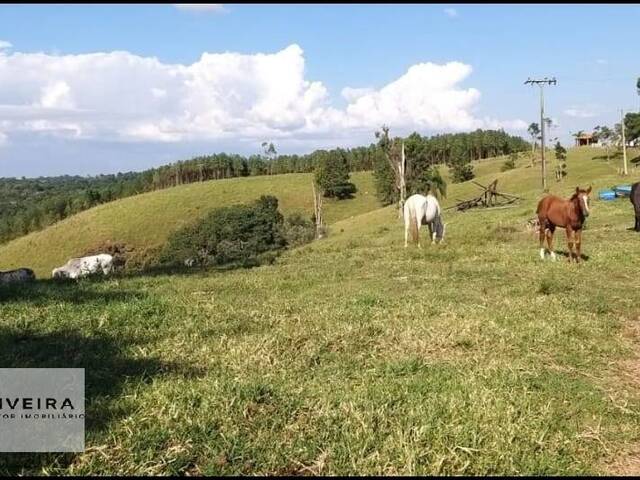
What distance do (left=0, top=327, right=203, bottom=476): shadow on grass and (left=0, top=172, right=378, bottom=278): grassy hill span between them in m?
82.6

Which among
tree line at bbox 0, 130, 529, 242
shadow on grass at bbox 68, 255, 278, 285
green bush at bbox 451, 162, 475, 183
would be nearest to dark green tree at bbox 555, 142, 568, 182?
green bush at bbox 451, 162, 475, 183

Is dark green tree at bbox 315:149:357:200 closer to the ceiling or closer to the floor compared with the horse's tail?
closer to the ceiling

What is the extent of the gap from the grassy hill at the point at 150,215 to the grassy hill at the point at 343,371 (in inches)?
3181

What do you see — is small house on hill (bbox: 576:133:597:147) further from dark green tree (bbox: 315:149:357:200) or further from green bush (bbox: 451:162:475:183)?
dark green tree (bbox: 315:149:357:200)

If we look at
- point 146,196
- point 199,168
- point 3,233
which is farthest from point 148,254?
point 199,168

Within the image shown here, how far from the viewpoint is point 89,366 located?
6.88 m

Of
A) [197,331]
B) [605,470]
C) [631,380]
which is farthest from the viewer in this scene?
[197,331]

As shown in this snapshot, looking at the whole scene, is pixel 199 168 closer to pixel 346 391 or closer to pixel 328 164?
pixel 328 164

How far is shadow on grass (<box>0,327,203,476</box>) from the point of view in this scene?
182 inches

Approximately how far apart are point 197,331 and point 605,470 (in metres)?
5.68

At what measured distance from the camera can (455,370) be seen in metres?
7.25

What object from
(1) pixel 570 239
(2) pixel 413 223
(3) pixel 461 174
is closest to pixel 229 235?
(2) pixel 413 223

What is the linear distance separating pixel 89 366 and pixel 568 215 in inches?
552

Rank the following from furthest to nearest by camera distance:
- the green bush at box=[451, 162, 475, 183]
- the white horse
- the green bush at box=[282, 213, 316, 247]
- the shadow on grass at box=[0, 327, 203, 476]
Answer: the green bush at box=[451, 162, 475, 183] → the green bush at box=[282, 213, 316, 247] → the white horse → the shadow on grass at box=[0, 327, 203, 476]
